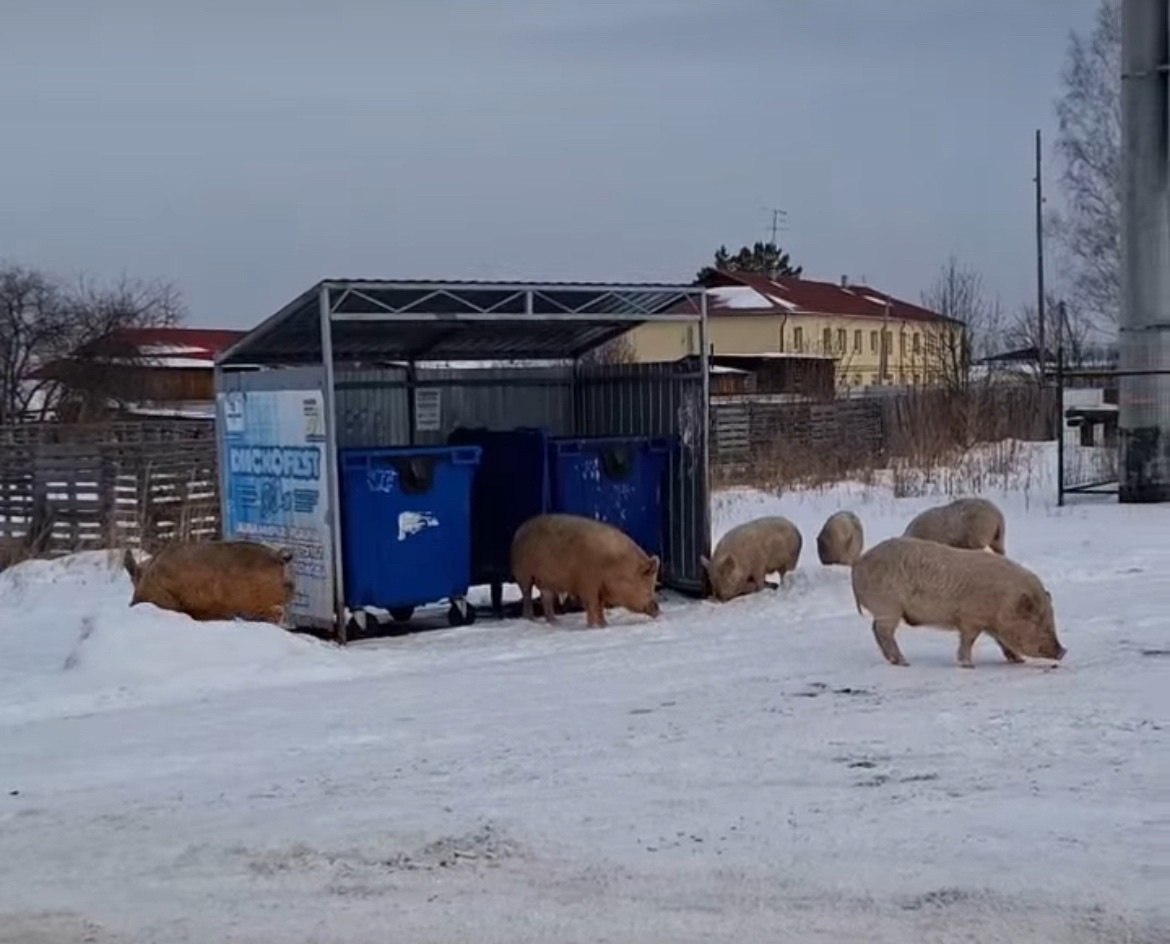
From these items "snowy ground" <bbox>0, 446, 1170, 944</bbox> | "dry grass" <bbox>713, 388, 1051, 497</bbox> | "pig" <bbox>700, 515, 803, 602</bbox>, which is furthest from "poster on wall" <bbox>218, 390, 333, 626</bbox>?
"dry grass" <bbox>713, 388, 1051, 497</bbox>

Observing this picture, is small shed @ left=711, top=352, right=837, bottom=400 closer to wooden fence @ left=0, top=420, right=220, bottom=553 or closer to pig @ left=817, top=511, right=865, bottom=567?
wooden fence @ left=0, top=420, right=220, bottom=553

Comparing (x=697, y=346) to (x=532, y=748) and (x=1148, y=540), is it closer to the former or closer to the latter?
(x=1148, y=540)

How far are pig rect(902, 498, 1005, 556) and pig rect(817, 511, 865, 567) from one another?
588 mm

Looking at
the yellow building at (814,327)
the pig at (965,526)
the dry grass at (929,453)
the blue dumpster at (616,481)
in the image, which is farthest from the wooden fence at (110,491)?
the yellow building at (814,327)

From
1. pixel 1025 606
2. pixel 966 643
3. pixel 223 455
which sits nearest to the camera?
pixel 1025 606

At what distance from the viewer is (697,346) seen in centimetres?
1619

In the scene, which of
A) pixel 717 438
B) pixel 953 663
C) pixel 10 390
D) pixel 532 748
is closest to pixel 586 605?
pixel 953 663

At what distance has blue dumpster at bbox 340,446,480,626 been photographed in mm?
14070

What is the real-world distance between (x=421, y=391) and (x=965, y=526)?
5.53 meters

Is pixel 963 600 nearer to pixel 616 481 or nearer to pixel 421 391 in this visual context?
pixel 616 481

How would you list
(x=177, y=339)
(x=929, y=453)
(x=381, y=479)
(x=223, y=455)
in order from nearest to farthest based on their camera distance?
(x=381, y=479), (x=223, y=455), (x=929, y=453), (x=177, y=339)

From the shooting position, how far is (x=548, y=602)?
1490cm

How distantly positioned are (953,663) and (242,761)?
15.9 feet

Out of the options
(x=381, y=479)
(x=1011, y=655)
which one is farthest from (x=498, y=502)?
(x=1011, y=655)
